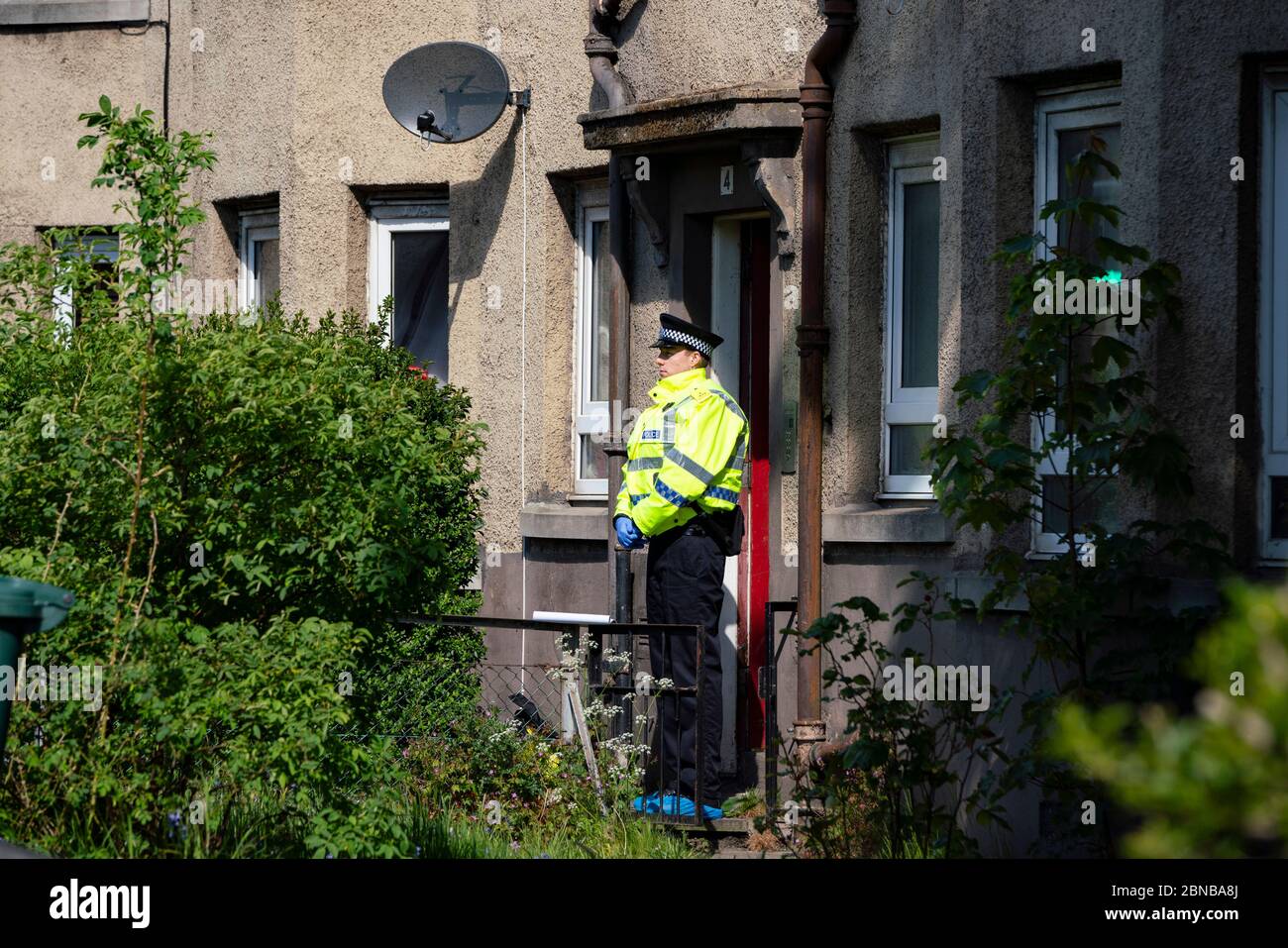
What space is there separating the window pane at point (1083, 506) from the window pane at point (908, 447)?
984 mm

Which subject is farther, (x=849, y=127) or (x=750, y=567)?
(x=750, y=567)

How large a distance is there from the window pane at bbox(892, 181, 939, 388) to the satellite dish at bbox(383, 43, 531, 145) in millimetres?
3043

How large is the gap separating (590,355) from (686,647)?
298cm

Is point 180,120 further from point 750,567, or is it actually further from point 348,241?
point 750,567

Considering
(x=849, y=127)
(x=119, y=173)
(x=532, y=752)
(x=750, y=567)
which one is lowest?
(x=532, y=752)

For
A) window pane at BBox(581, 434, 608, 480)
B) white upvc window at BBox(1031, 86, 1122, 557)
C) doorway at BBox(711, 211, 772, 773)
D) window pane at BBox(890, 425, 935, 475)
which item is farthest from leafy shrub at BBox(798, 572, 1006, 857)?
window pane at BBox(581, 434, 608, 480)

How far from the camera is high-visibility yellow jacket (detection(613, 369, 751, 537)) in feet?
28.9

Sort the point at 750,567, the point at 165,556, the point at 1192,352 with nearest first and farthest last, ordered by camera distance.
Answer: the point at 165,556, the point at 1192,352, the point at 750,567

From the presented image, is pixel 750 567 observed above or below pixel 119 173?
below

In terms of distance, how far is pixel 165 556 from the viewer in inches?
250

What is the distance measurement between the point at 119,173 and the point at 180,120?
22.5ft

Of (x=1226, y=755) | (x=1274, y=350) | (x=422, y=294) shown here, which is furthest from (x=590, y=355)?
(x=1226, y=755)

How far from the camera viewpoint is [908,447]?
9.26 meters

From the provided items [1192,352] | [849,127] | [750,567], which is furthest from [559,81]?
[1192,352]
